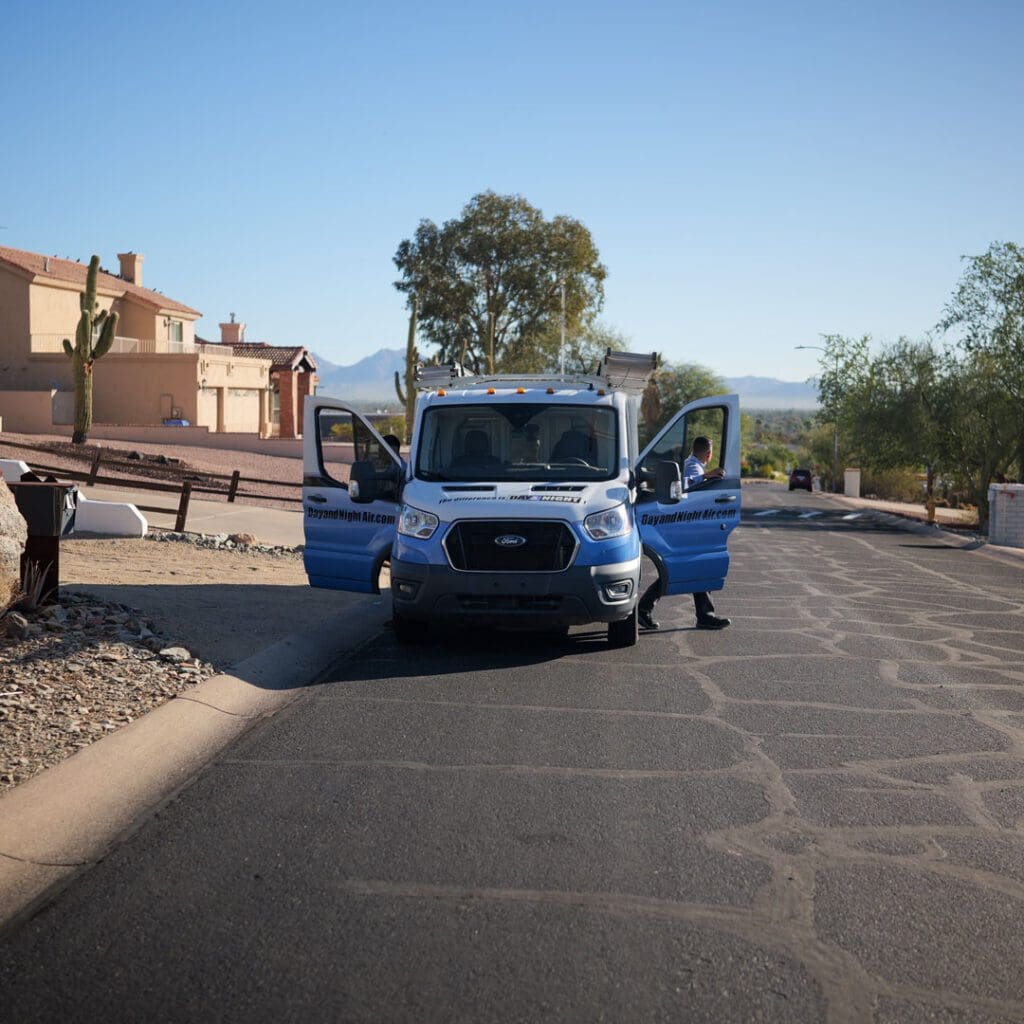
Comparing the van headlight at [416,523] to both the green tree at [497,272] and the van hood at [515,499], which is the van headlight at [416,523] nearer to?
the van hood at [515,499]

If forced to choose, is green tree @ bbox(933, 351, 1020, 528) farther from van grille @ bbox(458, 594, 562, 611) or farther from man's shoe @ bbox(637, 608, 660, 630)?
van grille @ bbox(458, 594, 562, 611)

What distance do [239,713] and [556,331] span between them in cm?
5958

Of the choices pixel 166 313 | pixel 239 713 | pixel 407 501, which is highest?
pixel 166 313

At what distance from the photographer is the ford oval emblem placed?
10.8m

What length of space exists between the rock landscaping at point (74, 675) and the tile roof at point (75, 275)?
4677cm

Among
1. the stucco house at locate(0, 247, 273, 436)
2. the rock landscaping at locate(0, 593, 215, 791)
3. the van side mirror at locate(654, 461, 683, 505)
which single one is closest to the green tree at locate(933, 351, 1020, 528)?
the stucco house at locate(0, 247, 273, 436)

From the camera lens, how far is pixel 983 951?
15.3 feet

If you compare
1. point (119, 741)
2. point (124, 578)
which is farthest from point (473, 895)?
point (124, 578)

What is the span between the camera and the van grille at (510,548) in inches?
428

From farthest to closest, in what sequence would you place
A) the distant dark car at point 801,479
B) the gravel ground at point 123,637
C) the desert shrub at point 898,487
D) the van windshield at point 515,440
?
the distant dark car at point 801,479, the desert shrub at point 898,487, the van windshield at point 515,440, the gravel ground at point 123,637

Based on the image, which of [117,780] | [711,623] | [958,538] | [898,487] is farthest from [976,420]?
[898,487]

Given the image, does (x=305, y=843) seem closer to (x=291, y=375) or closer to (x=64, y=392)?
(x=64, y=392)

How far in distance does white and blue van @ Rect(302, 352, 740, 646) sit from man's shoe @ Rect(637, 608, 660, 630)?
554 millimetres

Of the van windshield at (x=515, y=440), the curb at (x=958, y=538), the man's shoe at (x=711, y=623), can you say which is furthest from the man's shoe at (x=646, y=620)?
the curb at (x=958, y=538)
